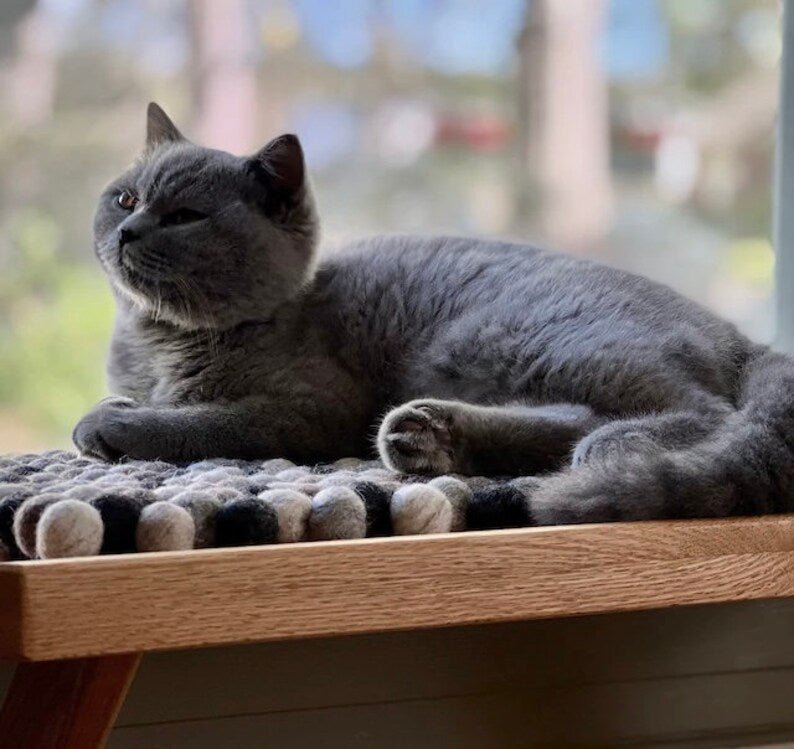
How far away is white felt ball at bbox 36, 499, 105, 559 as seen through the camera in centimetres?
77

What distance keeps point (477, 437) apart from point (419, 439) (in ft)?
0.19

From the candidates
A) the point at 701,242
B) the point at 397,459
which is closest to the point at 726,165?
the point at 701,242

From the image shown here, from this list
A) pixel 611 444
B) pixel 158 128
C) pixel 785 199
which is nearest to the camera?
pixel 611 444

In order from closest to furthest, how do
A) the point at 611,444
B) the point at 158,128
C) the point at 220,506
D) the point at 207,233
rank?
the point at 220,506, the point at 611,444, the point at 207,233, the point at 158,128

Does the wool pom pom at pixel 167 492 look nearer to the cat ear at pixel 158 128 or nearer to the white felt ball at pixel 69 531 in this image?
the white felt ball at pixel 69 531

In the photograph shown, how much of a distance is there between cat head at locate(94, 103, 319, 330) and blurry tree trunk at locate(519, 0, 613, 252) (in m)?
0.38

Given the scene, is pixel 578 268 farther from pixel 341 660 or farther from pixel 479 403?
pixel 341 660

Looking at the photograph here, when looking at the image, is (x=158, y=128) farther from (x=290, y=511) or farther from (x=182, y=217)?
(x=290, y=511)

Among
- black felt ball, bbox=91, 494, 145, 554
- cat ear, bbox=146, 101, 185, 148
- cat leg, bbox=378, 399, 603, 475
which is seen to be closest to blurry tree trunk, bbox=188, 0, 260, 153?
cat ear, bbox=146, 101, 185, 148

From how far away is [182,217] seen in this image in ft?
4.15

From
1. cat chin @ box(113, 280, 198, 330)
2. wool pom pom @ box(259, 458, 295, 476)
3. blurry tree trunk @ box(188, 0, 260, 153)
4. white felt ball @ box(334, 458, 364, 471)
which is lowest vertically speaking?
white felt ball @ box(334, 458, 364, 471)

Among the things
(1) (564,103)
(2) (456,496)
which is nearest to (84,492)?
(2) (456,496)

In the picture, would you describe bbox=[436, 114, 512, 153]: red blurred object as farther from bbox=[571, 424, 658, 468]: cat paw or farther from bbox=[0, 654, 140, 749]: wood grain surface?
bbox=[0, 654, 140, 749]: wood grain surface

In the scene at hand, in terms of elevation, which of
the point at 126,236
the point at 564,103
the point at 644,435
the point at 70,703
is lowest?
the point at 70,703
